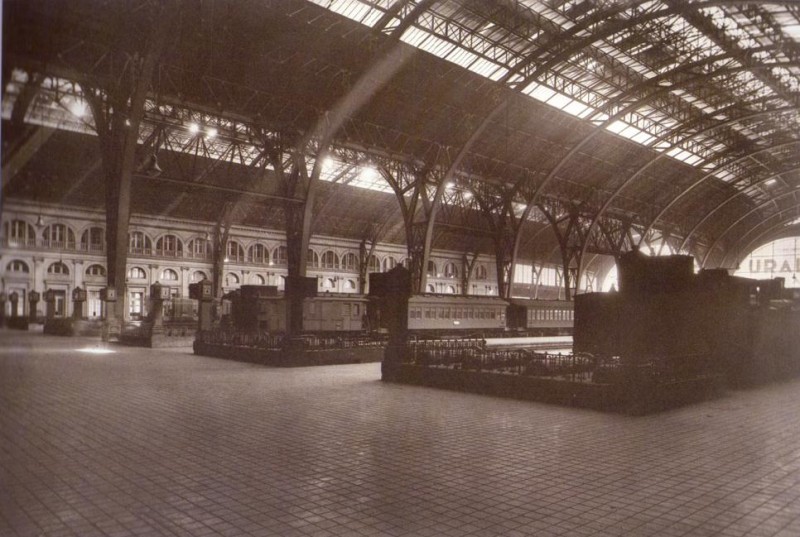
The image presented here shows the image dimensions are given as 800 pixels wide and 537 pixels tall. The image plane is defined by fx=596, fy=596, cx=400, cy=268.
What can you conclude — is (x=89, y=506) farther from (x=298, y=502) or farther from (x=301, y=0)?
(x=301, y=0)

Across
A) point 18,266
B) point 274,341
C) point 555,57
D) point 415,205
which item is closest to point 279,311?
point 415,205

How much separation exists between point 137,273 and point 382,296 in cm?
3193

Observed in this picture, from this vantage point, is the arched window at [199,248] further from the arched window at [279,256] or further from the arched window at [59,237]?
the arched window at [59,237]

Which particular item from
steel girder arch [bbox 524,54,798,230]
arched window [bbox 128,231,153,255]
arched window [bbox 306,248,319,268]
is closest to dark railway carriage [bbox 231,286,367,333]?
steel girder arch [bbox 524,54,798,230]

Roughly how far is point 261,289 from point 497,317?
1373 centimetres

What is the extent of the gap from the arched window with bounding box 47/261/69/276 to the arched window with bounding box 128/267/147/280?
3.97 metres

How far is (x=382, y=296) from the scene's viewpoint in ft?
49.1

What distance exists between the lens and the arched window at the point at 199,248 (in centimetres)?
4356

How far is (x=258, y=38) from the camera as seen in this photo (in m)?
20.2

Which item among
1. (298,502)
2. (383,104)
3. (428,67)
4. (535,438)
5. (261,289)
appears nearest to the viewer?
(298,502)

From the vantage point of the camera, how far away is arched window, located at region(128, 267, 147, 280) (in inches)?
1623

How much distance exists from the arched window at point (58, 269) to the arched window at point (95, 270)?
1379mm

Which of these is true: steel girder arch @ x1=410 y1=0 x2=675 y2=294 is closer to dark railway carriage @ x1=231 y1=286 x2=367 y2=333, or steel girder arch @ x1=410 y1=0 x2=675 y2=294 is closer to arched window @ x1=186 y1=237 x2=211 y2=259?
dark railway carriage @ x1=231 y1=286 x2=367 y2=333

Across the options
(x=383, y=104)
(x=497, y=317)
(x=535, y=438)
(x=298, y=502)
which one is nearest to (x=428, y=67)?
(x=383, y=104)
